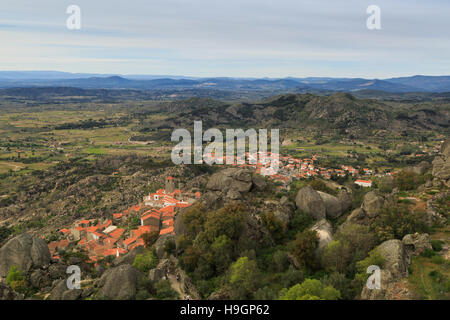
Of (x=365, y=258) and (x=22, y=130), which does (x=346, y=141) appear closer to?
(x=365, y=258)

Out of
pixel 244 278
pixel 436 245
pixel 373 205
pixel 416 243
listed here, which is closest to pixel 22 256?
pixel 244 278

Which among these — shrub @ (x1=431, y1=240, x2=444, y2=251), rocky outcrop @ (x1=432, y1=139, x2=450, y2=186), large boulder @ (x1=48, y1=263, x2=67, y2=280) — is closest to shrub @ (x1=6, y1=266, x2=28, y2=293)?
large boulder @ (x1=48, y1=263, x2=67, y2=280)

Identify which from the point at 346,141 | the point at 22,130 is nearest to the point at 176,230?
the point at 346,141

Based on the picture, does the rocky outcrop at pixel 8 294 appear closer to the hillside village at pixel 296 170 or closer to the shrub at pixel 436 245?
the shrub at pixel 436 245

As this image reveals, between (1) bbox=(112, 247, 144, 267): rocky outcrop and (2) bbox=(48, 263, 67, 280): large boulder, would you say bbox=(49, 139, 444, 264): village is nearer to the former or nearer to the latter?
(1) bbox=(112, 247, 144, 267): rocky outcrop

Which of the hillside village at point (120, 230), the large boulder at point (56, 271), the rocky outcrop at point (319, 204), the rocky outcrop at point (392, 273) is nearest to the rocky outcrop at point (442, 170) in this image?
the rocky outcrop at point (319, 204)
